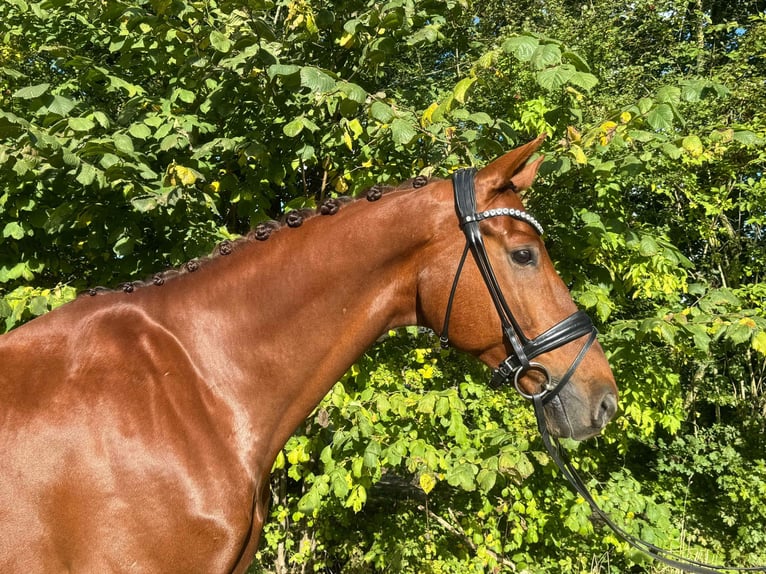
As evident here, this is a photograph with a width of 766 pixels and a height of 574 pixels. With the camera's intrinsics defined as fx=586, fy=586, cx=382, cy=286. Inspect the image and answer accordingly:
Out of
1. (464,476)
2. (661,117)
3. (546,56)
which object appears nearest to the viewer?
(546,56)

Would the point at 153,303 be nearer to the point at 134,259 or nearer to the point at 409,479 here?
the point at 134,259

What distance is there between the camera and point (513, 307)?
194 cm

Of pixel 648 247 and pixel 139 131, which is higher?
pixel 139 131

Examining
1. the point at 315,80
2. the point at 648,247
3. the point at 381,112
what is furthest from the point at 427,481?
the point at 315,80

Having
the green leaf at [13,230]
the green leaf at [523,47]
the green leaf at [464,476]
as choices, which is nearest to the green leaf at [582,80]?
the green leaf at [523,47]

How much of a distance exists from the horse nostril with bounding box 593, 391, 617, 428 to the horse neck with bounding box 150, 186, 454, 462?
691 mm

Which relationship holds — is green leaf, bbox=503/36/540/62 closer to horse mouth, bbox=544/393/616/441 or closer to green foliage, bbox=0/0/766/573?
green foliage, bbox=0/0/766/573

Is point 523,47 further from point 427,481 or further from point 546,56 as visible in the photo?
point 427,481

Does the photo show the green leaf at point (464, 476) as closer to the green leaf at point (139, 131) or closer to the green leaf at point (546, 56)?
the green leaf at point (546, 56)

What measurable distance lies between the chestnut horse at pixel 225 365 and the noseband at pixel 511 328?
0.02 m

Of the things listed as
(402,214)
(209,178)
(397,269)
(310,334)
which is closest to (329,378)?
(310,334)

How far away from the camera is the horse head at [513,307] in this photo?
6.24ft

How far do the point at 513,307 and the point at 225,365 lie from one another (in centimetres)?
101

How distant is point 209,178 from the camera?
11.9 ft
